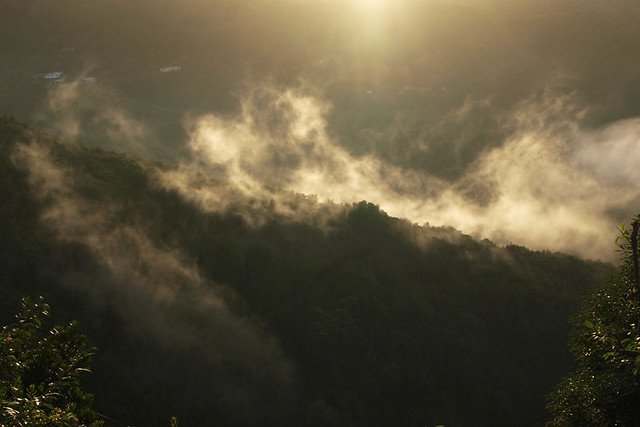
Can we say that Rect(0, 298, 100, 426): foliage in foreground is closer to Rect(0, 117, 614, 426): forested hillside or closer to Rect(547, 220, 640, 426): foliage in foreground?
Rect(547, 220, 640, 426): foliage in foreground

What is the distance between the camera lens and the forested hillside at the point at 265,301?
34656 mm

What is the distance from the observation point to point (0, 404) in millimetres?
7945

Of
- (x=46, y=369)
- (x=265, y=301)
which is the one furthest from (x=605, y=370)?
(x=265, y=301)

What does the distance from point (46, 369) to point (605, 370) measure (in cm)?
1386

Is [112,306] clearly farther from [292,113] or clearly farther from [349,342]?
[292,113]

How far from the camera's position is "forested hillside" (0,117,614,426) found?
3466cm

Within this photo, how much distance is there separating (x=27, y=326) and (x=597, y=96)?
156631mm

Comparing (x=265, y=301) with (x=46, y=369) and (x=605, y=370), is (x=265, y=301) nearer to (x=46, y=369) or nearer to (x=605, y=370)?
(x=605, y=370)

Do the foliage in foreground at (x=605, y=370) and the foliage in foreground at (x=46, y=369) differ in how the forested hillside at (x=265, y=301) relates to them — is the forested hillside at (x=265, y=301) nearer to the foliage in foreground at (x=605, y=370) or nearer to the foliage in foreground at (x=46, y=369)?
the foliage in foreground at (x=46, y=369)

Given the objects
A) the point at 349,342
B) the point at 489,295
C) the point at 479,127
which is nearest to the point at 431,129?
the point at 479,127

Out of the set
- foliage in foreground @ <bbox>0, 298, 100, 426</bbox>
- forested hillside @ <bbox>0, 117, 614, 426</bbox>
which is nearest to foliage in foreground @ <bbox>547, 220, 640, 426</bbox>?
foliage in foreground @ <bbox>0, 298, 100, 426</bbox>

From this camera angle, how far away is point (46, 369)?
10883 mm

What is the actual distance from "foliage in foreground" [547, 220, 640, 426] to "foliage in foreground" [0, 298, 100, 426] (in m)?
11.1

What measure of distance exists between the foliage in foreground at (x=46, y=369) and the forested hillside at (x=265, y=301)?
2107 centimetres
